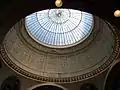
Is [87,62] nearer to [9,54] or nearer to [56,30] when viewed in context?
[56,30]

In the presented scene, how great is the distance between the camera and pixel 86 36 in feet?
44.4

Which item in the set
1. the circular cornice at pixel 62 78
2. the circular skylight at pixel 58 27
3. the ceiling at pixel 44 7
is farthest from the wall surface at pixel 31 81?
the ceiling at pixel 44 7

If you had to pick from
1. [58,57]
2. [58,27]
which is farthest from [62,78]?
[58,27]

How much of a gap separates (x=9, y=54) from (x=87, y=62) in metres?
3.15

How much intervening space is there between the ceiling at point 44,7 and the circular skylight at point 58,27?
203 inches

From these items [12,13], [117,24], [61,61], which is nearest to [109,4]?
[117,24]

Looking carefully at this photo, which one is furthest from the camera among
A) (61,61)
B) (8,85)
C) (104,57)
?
(61,61)

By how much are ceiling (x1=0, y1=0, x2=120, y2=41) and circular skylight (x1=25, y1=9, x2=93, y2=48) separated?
5.15 metres

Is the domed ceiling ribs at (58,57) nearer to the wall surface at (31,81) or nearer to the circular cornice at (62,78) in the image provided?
the circular cornice at (62,78)

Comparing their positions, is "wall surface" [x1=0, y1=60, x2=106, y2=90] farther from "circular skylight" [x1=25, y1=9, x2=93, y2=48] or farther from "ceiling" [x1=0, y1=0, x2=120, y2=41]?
"ceiling" [x1=0, y1=0, x2=120, y2=41]

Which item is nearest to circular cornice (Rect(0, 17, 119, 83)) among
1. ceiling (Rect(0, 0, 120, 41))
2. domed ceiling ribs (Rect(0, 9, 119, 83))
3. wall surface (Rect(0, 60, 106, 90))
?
domed ceiling ribs (Rect(0, 9, 119, 83))

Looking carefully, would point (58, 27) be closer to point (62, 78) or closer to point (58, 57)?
point (58, 57)

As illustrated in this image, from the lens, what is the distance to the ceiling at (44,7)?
785cm

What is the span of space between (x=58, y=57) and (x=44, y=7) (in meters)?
5.92
